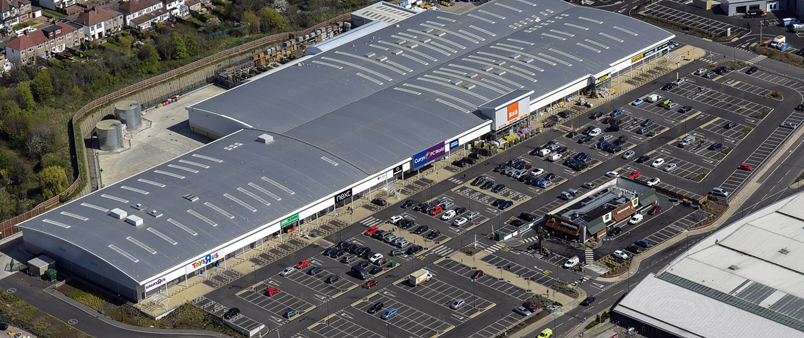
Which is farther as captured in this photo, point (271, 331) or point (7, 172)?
point (7, 172)

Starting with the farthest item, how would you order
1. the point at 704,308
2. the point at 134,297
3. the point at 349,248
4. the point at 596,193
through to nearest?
the point at 596,193 < the point at 349,248 < the point at 134,297 < the point at 704,308

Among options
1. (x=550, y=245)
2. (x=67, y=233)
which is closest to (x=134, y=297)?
(x=67, y=233)

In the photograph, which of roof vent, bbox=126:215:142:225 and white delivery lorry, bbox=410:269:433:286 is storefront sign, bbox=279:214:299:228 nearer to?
roof vent, bbox=126:215:142:225

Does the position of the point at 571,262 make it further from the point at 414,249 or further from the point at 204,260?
the point at 204,260

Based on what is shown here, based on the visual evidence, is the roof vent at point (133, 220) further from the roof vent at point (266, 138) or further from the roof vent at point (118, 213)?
the roof vent at point (266, 138)

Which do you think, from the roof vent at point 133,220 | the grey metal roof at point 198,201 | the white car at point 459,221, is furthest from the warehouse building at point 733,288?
the roof vent at point 133,220

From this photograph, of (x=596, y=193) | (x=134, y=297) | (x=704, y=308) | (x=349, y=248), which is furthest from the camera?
(x=596, y=193)

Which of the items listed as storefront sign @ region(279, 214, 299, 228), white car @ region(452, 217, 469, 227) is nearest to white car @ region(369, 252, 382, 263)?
storefront sign @ region(279, 214, 299, 228)

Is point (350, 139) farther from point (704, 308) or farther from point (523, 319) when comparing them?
point (704, 308)
